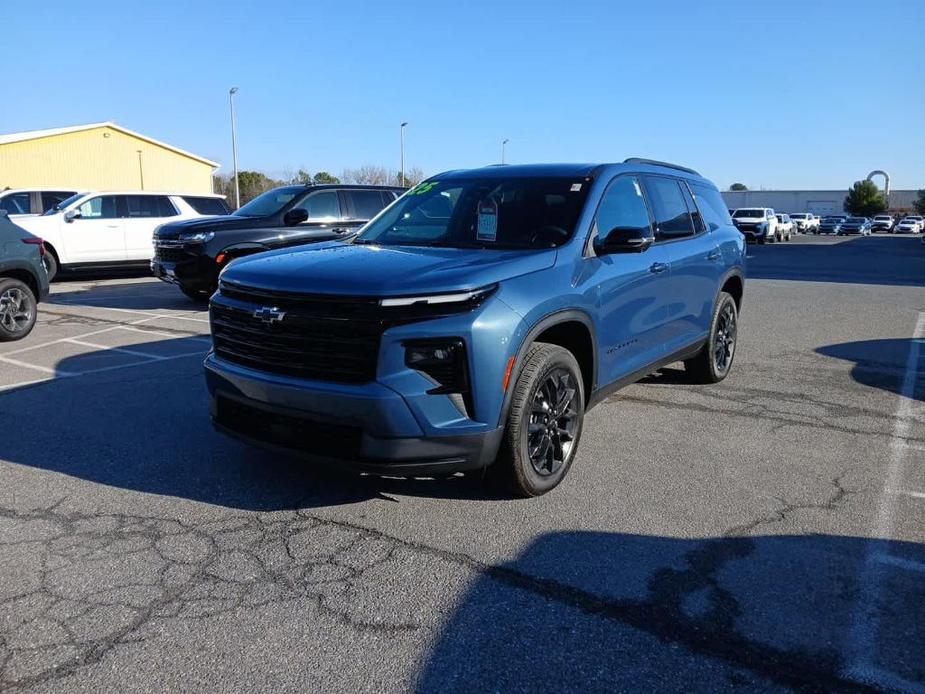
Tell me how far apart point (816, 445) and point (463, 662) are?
3558 millimetres

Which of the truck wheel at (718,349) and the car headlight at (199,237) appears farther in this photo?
the car headlight at (199,237)

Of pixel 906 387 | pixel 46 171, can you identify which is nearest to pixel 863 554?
pixel 906 387

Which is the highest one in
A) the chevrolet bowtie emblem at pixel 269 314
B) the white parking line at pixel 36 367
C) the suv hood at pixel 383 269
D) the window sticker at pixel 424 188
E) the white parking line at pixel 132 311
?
the window sticker at pixel 424 188

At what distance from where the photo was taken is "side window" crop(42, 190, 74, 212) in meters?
16.9

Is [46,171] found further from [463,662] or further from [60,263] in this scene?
[463,662]

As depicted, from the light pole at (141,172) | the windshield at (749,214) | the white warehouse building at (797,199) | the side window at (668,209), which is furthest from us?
the white warehouse building at (797,199)

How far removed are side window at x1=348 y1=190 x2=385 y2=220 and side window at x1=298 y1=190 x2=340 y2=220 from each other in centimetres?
29

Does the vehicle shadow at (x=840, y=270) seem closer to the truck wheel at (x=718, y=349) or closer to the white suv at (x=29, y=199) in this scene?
the truck wheel at (x=718, y=349)

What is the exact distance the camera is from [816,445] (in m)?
Answer: 5.23

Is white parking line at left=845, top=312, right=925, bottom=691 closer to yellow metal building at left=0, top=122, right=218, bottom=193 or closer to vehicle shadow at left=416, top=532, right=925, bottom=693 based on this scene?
vehicle shadow at left=416, top=532, right=925, bottom=693

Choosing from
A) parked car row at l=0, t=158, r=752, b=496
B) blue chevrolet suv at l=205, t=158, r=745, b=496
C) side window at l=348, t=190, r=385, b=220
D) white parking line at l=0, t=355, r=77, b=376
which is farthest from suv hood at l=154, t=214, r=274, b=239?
blue chevrolet suv at l=205, t=158, r=745, b=496

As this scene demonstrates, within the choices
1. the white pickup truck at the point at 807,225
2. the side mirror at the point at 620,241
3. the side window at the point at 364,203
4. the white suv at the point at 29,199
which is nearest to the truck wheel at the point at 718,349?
the side mirror at the point at 620,241

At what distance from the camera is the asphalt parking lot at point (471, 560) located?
2.70 m

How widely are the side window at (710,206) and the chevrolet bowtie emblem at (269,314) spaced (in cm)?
412
